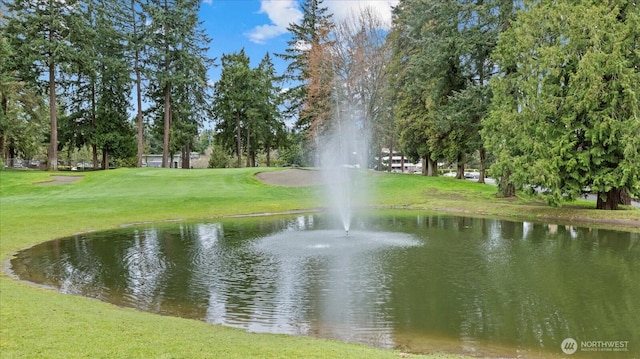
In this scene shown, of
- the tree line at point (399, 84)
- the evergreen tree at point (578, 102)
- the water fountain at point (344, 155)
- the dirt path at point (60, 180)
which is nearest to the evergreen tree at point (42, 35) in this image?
the tree line at point (399, 84)

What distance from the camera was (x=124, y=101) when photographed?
51.5 meters

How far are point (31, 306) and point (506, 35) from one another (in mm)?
24687

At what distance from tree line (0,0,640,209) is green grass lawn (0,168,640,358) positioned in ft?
11.3

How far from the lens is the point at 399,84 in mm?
45188

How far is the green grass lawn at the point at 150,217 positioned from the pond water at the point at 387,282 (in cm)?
115

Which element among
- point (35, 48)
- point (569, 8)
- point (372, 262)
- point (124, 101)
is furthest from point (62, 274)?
point (124, 101)

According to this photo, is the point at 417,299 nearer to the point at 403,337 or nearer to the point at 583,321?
the point at 403,337

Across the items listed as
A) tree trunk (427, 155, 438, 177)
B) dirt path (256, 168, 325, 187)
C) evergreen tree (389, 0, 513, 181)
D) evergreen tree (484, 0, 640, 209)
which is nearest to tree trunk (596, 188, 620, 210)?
evergreen tree (484, 0, 640, 209)

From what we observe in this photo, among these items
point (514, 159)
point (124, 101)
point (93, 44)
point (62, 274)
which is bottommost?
point (62, 274)

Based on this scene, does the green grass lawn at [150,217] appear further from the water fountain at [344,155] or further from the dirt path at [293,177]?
the dirt path at [293,177]

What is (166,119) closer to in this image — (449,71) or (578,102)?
(449,71)

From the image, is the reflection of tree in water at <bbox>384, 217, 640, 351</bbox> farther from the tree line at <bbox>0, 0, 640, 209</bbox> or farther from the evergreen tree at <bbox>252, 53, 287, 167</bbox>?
the evergreen tree at <bbox>252, 53, 287, 167</bbox>

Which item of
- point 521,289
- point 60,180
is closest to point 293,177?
point 60,180

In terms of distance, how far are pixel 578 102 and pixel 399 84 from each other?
87.4ft
